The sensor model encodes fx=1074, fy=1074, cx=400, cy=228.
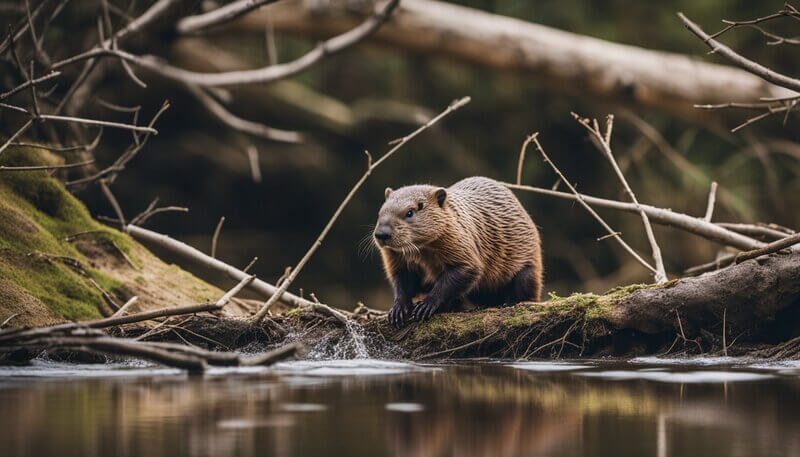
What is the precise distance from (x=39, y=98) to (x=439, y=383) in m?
5.11

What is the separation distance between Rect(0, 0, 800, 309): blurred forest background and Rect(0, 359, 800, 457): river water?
959 cm

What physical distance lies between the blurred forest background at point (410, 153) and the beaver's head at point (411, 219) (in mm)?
8257

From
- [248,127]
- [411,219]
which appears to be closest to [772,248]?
[411,219]

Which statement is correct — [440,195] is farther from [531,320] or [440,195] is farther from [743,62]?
[743,62]

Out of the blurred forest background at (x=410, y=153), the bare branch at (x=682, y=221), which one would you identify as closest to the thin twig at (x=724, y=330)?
the bare branch at (x=682, y=221)

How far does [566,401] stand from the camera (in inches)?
162

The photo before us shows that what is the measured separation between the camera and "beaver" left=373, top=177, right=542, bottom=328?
6.29 metres

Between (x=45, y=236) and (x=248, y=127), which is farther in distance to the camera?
(x=248, y=127)

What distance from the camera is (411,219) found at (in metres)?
6.40

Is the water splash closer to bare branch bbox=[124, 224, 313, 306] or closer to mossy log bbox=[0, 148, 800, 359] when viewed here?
mossy log bbox=[0, 148, 800, 359]

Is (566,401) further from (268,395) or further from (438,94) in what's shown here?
(438,94)

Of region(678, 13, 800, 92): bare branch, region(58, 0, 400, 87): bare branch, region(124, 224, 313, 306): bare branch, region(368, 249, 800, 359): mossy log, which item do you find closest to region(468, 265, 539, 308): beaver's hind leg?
region(368, 249, 800, 359): mossy log

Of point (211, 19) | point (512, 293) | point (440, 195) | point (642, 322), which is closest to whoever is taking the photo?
point (642, 322)

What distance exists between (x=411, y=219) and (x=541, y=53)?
18.0ft
